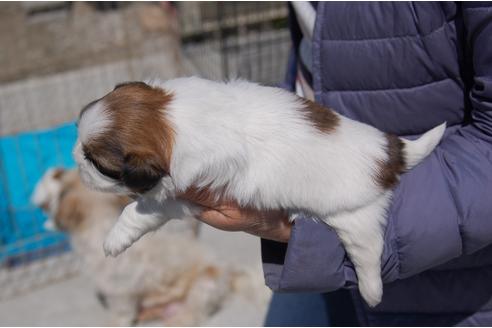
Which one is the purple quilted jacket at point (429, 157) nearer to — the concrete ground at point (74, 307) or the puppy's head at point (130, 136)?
the puppy's head at point (130, 136)

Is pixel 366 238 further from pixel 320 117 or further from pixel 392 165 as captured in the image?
pixel 320 117

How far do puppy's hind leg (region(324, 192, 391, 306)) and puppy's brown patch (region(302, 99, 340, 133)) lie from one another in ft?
0.86

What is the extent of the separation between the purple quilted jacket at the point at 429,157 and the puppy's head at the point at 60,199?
2095 millimetres

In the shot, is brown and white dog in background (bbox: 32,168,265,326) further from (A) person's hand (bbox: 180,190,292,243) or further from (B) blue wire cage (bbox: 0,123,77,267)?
(A) person's hand (bbox: 180,190,292,243)

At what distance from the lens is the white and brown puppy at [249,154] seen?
161 centimetres

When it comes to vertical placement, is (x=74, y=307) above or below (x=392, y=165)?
below

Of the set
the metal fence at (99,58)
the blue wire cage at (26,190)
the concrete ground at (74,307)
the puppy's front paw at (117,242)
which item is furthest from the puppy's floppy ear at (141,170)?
the metal fence at (99,58)

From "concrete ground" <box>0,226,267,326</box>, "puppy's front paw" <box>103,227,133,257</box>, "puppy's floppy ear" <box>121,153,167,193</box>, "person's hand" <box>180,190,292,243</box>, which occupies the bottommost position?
"concrete ground" <box>0,226,267,326</box>

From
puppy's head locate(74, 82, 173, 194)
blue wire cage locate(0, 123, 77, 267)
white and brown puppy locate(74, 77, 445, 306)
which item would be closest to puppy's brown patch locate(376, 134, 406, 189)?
white and brown puppy locate(74, 77, 445, 306)

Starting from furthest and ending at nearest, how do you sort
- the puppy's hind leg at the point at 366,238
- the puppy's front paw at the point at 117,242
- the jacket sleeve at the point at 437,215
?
the puppy's front paw at the point at 117,242 → the puppy's hind leg at the point at 366,238 → the jacket sleeve at the point at 437,215

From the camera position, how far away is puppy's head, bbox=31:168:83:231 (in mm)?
3629

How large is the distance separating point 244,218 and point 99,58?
517 cm

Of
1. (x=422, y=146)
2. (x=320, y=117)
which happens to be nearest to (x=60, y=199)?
(x=320, y=117)

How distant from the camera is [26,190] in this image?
486 cm
